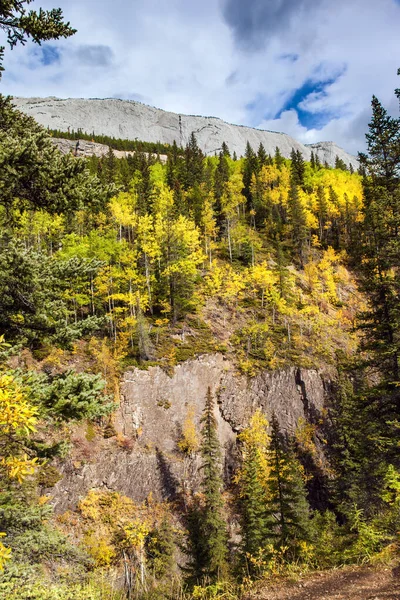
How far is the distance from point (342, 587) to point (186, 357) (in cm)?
2554

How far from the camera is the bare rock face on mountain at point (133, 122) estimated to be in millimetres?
157625

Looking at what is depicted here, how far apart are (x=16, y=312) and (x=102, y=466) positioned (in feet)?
69.3

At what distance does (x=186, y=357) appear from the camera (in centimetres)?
3206

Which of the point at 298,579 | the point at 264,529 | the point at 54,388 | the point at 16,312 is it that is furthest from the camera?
the point at 264,529

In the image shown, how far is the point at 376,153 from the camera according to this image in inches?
625

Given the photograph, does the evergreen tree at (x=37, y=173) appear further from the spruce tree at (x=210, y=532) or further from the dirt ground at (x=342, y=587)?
the spruce tree at (x=210, y=532)

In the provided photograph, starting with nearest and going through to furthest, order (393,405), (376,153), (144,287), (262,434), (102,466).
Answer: (393,405)
(376,153)
(102,466)
(262,434)
(144,287)

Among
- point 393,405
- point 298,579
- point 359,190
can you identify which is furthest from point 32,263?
point 359,190

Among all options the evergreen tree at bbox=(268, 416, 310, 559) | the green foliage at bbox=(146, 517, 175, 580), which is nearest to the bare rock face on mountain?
the evergreen tree at bbox=(268, 416, 310, 559)

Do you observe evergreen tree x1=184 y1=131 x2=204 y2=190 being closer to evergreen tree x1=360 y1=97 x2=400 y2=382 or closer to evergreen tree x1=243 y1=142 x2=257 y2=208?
evergreen tree x1=243 y1=142 x2=257 y2=208

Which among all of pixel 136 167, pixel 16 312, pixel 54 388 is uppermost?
pixel 136 167

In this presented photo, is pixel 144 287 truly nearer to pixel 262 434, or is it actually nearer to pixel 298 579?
pixel 262 434

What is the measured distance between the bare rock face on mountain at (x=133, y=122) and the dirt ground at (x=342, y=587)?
561ft

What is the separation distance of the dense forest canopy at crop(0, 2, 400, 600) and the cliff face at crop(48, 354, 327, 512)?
75 centimetres
